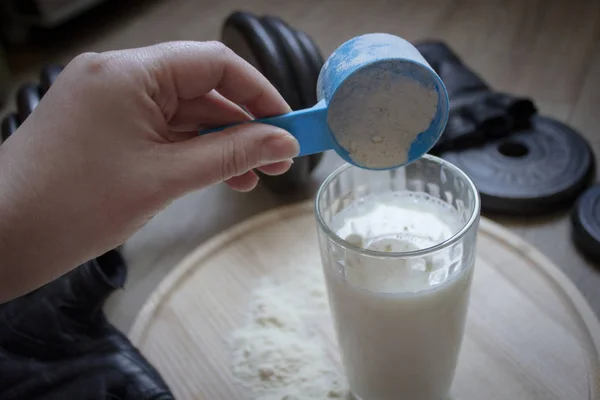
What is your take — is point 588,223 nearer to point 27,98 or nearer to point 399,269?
point 399,269

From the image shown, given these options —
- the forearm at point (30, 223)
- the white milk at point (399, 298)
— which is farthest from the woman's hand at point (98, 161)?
the white milk at point (399, 298)

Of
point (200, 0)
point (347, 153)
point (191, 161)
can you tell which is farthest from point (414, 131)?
point (200, 0)

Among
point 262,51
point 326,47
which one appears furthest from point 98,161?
point 326,47

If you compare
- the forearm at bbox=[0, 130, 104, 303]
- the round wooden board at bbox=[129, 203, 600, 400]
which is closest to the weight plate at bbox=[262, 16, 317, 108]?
the round wooden board at bbox=[129, 203, 600, 400]

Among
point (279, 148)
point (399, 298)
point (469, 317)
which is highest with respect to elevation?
point (279, 148)

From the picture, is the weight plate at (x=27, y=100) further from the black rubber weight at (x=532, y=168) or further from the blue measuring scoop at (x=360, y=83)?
the black rubber weight at (x=532, y=168)
